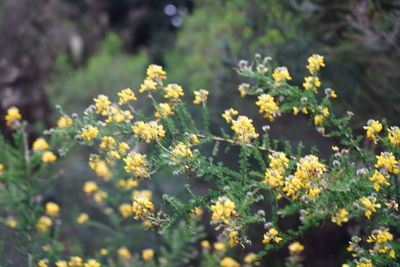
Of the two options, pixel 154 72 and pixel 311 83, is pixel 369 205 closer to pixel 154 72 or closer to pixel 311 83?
pixel 311 83

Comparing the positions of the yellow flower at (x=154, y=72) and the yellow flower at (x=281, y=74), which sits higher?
the yellow flower at (x=154, y=72)

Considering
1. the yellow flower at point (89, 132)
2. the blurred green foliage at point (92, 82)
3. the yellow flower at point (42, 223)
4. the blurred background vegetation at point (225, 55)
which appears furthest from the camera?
the blurred green foliage at point (92, 82)

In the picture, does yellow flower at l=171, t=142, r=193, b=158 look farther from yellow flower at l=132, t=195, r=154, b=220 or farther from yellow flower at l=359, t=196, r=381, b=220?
yellow flower at l=359, t=196, r=381, b=220

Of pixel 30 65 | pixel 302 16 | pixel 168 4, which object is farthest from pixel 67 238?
pixel 168 4

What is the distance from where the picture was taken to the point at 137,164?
2.12 meters

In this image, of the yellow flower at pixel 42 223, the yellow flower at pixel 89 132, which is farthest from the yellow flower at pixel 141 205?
the yellow flower at pixel 42 223

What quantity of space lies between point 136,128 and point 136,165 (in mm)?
190

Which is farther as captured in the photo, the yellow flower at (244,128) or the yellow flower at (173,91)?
the yellow flower at (173,91)

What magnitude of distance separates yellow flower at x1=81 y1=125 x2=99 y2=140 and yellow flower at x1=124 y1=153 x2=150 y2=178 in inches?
10.1

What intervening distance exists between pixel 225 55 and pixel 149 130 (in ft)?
14.2

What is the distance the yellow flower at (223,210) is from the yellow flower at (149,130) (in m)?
0.46

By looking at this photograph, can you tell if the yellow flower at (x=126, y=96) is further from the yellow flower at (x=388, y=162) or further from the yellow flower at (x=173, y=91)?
the yellow flower at (x=388, y=162)

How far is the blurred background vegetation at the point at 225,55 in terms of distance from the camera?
490 cm

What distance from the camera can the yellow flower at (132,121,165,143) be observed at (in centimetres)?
217
